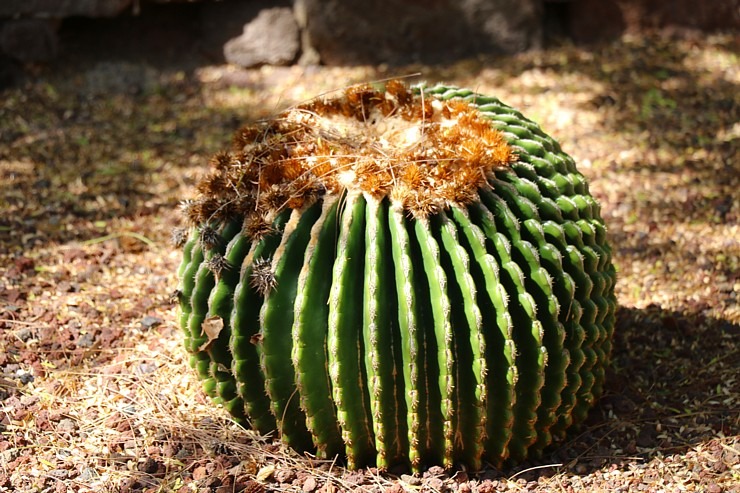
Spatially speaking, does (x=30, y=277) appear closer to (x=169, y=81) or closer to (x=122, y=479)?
(x=122, y=479)

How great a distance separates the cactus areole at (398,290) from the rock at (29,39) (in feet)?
12.1

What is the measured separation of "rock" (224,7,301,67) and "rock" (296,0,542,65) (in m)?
0.10

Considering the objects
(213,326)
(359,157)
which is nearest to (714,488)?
(359,157)

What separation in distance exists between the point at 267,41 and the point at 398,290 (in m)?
4.11

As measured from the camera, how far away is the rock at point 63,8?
5996 mm

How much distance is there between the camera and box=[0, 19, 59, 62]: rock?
602 centimetres

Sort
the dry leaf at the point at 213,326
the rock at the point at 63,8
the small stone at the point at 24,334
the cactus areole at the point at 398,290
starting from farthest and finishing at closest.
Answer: the rock at the point at 63,8
the small stone at the point at 24,334
the dry leaf at the point at 213,326
the cactus areole at the point at 398,290

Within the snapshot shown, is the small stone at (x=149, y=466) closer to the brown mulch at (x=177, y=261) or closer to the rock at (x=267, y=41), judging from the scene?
the brown mulch at (x=177, y=261)

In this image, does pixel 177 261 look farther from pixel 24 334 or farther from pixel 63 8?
pixel 63 8

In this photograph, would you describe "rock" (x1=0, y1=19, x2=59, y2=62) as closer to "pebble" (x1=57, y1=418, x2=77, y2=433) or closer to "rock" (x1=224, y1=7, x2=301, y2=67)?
"rock" (x1=224, y1=7, x2=301, y2=67)

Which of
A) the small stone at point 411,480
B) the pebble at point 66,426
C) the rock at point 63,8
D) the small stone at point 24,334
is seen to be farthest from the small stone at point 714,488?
the rock at point 63,8

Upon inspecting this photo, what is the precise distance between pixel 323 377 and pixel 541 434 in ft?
2.41

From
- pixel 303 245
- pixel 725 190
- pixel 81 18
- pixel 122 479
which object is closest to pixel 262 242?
pixel 303 245

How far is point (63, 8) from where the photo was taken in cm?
606
